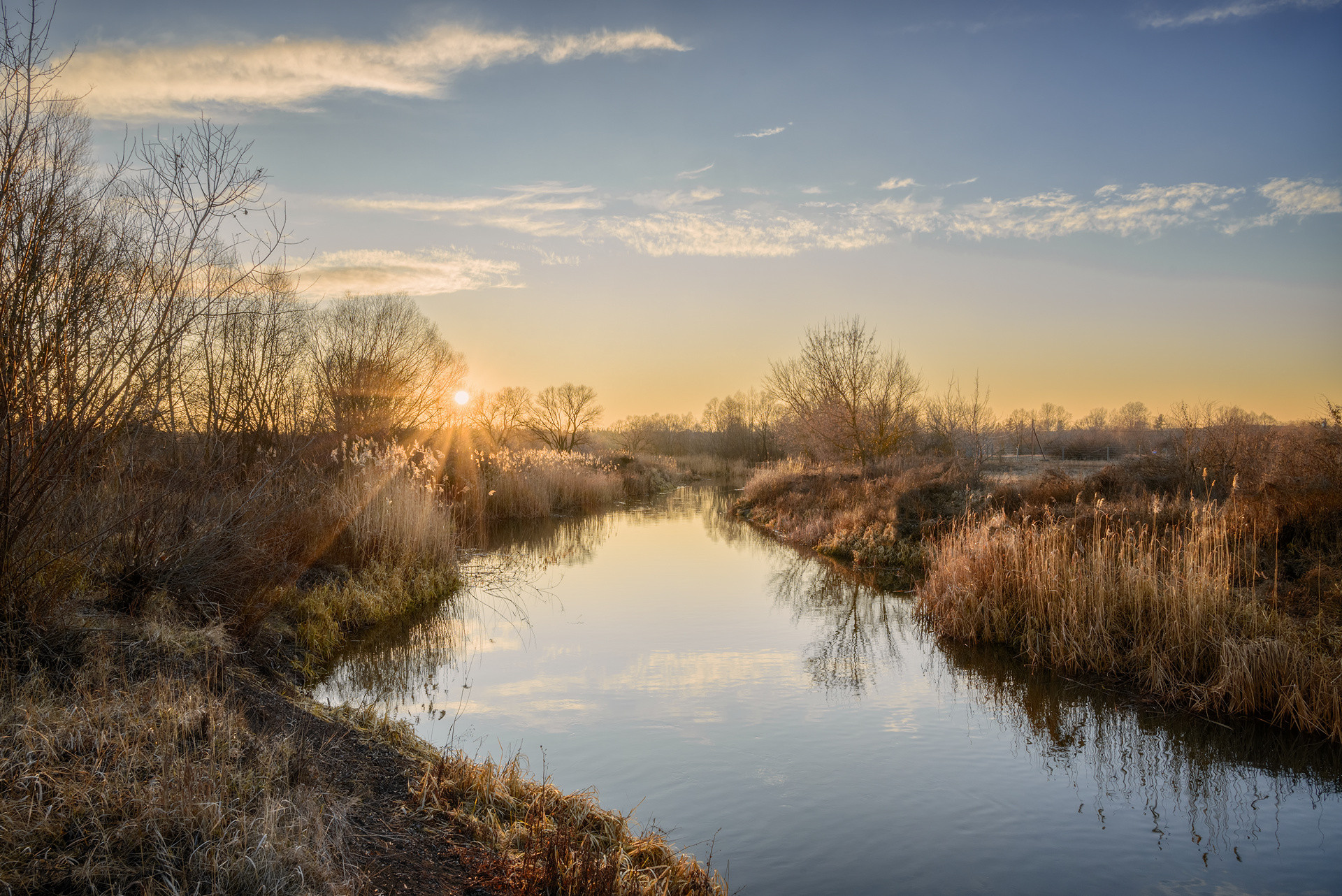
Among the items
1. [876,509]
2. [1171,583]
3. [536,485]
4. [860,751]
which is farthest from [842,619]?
[536,485]

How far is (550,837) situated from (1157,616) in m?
6.97

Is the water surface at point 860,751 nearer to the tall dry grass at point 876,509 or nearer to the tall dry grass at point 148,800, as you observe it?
the tall dry grass at point 148,800

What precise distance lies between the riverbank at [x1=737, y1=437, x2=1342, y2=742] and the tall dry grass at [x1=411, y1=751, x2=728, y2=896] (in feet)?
19.0

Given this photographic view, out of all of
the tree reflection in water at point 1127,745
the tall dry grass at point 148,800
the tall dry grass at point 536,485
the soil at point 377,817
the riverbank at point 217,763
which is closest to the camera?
the tall dry grass at point 148,800

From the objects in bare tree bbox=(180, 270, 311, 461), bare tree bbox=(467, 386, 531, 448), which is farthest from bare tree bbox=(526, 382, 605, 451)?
bare tree bbox=(180, 270, 311, 461)

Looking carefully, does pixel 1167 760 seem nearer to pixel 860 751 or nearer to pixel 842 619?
pixel 860 751

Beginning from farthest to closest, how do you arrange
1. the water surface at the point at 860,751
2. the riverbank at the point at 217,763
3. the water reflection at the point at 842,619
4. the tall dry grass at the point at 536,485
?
the tall dry grass at the point at 536,485 → the water reflection at the point at 842,619 → the water surface at the point at 860,751 → the riverbank at the point at 217,763

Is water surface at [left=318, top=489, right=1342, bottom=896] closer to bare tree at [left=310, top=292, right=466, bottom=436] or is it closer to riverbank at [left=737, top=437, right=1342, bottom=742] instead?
riverbank at [left=737, top=437, right=1342, bottom=742]

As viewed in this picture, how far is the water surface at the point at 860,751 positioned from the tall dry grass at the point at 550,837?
0.58m

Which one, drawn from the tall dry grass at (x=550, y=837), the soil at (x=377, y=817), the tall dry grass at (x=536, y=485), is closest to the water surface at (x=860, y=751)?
the tall dry grass at (x=550, y=837)

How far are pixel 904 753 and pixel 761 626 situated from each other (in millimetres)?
4375

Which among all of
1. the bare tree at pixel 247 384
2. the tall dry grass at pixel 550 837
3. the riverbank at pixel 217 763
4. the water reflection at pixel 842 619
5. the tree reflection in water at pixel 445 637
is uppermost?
the bare tree at pixel 247 384

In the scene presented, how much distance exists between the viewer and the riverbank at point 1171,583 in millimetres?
6723

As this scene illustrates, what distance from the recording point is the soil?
351 cm
